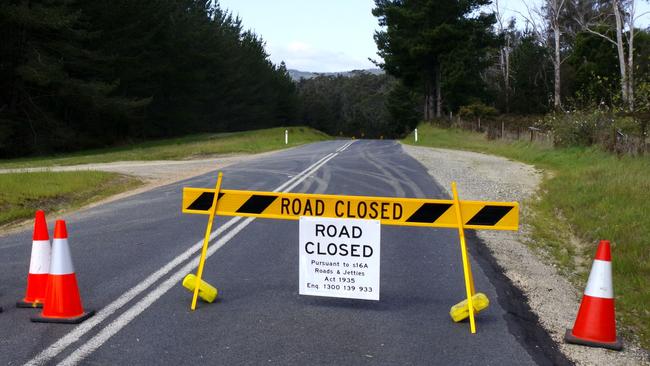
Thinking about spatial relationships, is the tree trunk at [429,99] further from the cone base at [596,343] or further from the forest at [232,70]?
the cone base at [596,343]

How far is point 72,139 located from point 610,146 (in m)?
30.6

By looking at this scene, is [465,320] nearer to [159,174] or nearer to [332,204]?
[332,204]

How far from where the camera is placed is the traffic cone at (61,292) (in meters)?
5.14

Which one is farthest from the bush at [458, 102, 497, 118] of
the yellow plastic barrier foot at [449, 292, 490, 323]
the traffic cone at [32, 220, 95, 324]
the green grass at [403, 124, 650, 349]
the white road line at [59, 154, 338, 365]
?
the traffic cone at [32, 220, 95, 324]

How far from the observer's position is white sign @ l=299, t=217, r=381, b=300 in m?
5.55

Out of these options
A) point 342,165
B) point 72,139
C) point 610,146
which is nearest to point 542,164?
point 610,146

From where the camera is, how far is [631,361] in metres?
4.43

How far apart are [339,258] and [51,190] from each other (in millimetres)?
9547

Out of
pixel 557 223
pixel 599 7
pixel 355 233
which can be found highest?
pixel 599 7

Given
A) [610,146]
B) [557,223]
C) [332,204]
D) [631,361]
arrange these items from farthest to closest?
[610,146], [557,223], [332,204], [631,361]

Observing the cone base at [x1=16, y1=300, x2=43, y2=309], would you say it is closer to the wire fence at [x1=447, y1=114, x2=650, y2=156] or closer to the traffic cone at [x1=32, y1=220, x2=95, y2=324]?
the traffic cone at [x1=32, y1=220, x2=95, y2=324]

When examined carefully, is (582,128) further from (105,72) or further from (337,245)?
(105,72)

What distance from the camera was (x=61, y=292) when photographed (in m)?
5.18

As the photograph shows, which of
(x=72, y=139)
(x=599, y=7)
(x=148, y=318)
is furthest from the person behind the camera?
(x=599, y=7)
